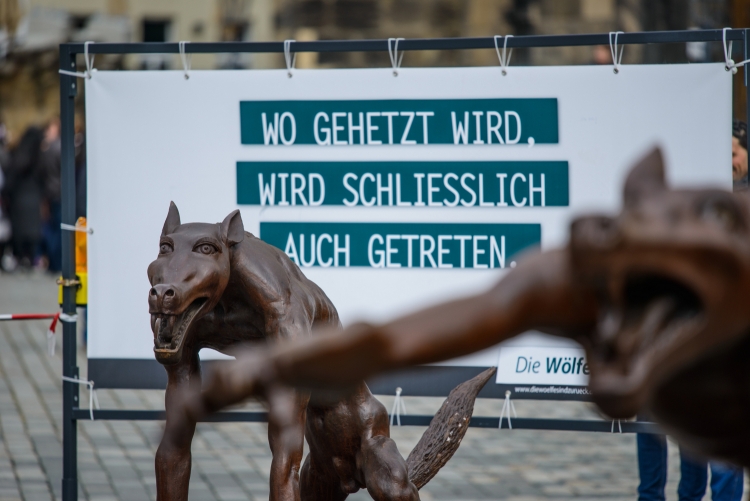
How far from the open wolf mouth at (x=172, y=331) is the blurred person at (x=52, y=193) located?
13.8 m

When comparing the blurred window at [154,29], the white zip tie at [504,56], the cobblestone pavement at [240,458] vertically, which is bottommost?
the cobblestone pavement at [240,458]

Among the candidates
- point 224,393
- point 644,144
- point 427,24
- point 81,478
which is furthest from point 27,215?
point 224,393

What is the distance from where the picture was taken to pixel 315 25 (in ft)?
62.0

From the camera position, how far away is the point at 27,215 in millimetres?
18016

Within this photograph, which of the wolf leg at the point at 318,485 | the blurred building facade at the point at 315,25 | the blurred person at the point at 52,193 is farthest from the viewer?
the blurred person at the point at 52,193

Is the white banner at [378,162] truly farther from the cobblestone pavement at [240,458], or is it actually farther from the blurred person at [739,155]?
the cobblestone pavement at [240,458]

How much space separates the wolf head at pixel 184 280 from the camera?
372 centimetres

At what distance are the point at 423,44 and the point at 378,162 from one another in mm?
623

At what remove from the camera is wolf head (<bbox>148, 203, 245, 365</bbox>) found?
3.72m

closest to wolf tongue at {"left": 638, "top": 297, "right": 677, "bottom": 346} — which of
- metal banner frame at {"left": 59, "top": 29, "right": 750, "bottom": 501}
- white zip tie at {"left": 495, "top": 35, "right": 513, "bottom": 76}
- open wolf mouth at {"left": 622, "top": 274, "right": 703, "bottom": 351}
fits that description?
open wolf mouth at {"left": 622, "top": 274, "right": 703, "bottom": 351}

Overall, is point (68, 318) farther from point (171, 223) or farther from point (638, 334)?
point (638, 334)

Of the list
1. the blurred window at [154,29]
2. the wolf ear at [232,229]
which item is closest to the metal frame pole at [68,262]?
the wolf ear at [232,229]

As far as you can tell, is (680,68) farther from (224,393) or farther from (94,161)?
(224,393)

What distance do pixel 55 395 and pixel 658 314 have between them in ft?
28.7
